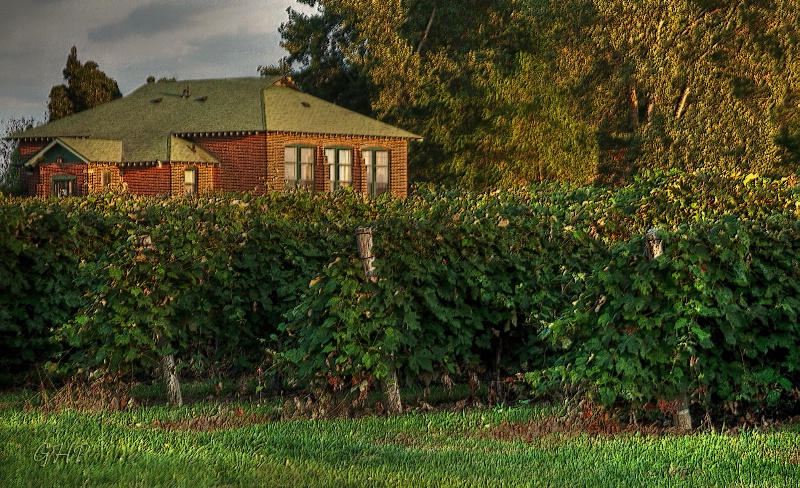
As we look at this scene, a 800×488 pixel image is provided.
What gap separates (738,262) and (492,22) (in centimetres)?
4976

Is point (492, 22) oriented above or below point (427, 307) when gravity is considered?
above

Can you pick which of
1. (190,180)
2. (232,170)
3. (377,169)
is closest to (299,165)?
(232,170)

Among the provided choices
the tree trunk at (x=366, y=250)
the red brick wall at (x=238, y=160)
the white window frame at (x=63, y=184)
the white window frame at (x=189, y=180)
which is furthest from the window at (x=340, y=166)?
the tree trunk at (x=366, y=250)

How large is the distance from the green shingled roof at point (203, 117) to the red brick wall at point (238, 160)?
23.9 inches

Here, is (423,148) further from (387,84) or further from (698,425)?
(698,425)

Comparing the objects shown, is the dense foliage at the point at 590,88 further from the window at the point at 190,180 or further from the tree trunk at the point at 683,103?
the window at the point at 190,180

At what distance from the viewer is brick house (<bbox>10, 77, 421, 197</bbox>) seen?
44.3 meters

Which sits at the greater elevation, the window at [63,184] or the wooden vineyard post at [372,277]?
the window at [63,184]

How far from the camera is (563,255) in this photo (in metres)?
12.6

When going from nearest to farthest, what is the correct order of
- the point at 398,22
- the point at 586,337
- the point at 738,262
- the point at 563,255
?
the point at 738,262 → the point at 586,337 → the point at 563,255 → the point at 398,22

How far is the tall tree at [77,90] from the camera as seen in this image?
2359 inches

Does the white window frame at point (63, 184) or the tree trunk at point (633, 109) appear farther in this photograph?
the tree trunk at point (633, 109)

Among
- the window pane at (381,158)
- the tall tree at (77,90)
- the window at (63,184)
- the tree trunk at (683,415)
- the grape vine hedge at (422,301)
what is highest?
the tall tree at (77,90)

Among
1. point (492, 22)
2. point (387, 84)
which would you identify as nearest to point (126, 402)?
point (387, 84)
